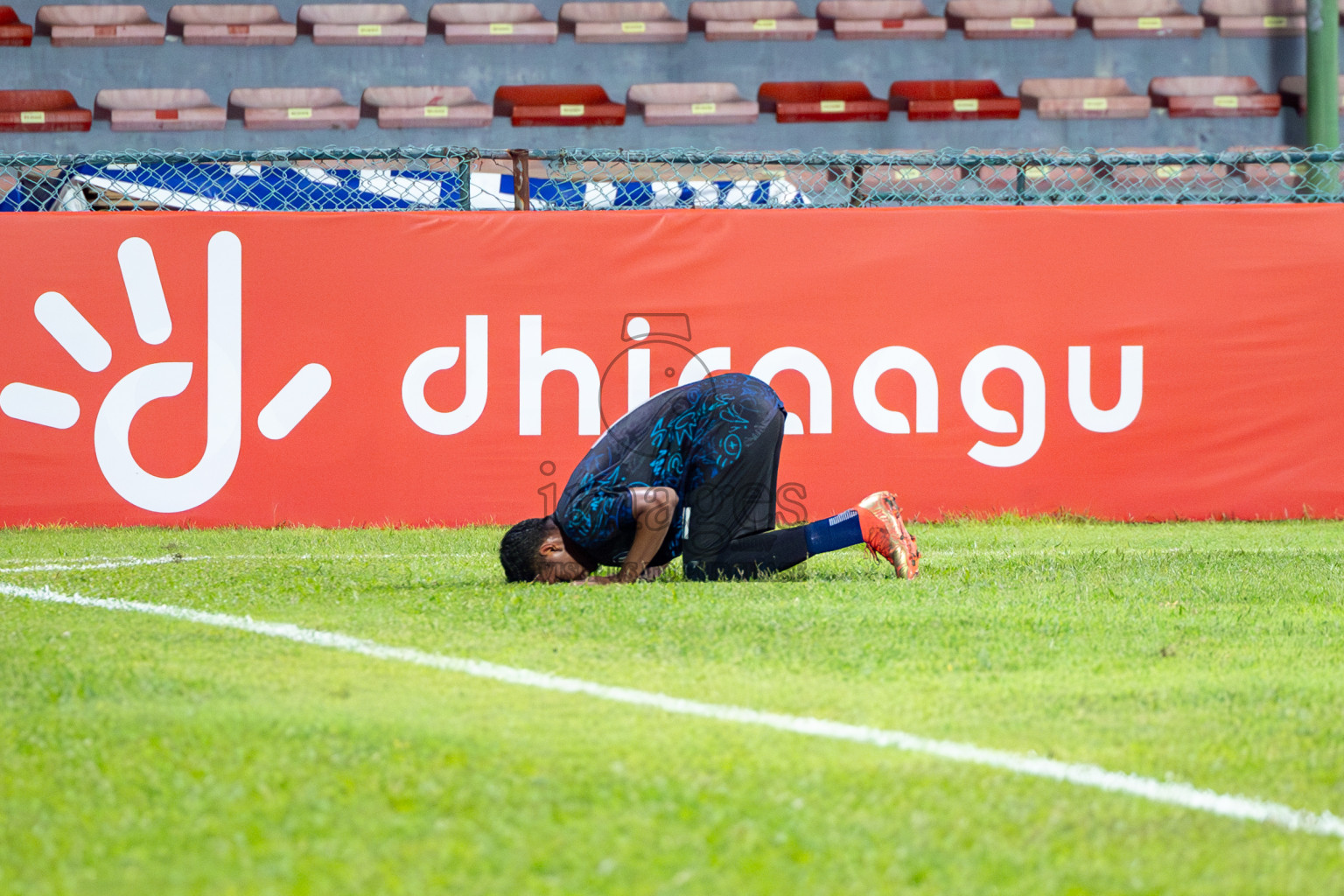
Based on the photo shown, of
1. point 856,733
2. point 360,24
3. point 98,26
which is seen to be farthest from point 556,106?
point 856,733

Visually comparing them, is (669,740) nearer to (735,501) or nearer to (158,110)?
(735,501)

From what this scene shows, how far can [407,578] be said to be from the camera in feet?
17.1

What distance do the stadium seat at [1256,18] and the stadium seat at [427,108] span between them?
7294 mm

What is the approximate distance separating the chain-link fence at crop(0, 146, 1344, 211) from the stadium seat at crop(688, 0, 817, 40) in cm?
250

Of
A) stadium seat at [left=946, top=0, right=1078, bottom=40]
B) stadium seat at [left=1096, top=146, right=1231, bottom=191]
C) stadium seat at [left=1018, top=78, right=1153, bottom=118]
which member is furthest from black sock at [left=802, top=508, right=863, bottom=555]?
stadium seat at [left=946, top=0, right=1078, bottom=40]

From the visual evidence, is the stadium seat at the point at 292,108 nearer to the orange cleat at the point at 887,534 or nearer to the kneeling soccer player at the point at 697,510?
the kneeling soccer player at the point at 697,510

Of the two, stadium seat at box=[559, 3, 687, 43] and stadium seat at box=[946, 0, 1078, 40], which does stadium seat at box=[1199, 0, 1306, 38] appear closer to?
stadium seat at box=[946, 0, 1078, 40]

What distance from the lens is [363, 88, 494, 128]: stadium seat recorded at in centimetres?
1321

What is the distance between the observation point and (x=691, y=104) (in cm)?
1338

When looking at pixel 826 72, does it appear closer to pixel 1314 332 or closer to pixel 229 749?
pixel 1314 332

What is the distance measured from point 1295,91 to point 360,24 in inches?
362

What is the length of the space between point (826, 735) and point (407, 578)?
9.25 ft

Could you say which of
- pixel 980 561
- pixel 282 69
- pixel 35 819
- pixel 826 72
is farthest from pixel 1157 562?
pixel 282 69

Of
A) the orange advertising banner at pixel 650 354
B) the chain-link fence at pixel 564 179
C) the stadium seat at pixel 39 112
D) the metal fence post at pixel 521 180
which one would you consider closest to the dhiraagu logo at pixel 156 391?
the orange advertising banner at pixel 650 354
